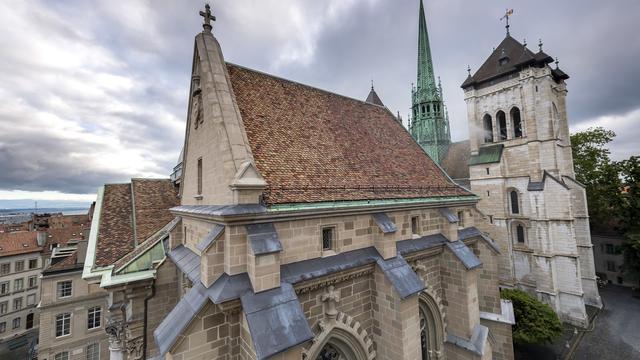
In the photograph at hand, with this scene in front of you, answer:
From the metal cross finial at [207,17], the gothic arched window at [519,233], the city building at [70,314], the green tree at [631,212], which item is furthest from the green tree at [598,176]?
the city building at [70,314]

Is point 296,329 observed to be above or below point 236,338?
above

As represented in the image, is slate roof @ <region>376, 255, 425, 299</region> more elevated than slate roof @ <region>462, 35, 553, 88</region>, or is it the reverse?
slate roof @ <region>462, 35, 553, 88</region>

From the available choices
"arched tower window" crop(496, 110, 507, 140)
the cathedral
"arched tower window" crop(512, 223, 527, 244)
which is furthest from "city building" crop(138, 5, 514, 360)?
"arched tower window" crop(496, 110, 507, 140)

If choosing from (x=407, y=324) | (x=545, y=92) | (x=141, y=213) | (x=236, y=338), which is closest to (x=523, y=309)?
(x=407, y=324)

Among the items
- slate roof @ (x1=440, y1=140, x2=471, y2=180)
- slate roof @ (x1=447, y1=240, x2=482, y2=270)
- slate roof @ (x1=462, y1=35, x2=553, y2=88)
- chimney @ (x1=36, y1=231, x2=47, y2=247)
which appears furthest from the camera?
chimney @ (x1=36, y1=231, x2=47, y2=247)

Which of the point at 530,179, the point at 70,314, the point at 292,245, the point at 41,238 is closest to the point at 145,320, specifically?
the point at 292,245

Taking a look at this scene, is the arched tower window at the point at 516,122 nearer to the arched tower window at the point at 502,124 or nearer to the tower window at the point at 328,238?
the arched tower window at the point at 502,124

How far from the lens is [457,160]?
3541cm

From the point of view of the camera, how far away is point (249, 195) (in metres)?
6.89

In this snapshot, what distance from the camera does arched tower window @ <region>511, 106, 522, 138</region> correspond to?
25.6 m

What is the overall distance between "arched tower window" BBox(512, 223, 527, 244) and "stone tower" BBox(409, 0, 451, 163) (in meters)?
Answer: 19.2

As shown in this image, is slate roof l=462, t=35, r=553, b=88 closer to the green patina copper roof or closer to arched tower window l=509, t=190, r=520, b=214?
the green patina copper roof

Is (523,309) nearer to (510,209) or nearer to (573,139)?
(510,209)

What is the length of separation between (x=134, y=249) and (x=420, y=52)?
48.2 m
